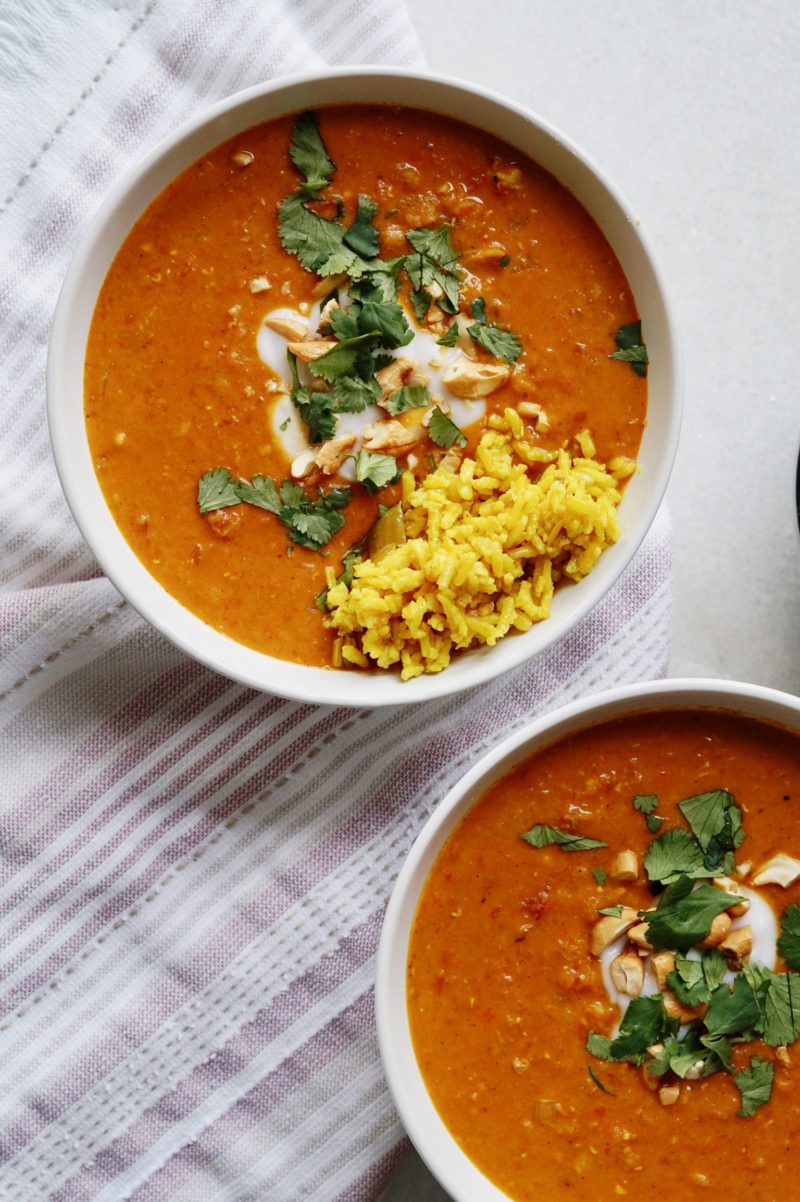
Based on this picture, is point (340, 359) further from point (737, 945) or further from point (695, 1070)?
point (695, 1070)

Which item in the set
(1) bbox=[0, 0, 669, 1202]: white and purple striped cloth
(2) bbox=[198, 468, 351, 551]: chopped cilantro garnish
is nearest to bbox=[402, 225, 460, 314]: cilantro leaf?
(2) bbox=[198, 468, 351, 551]: chopped cilantro garnish

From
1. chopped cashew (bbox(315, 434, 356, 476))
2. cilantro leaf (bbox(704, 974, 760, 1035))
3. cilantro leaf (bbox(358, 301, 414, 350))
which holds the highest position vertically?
cilantro leaf (bbox(358, 301, 414, 350))

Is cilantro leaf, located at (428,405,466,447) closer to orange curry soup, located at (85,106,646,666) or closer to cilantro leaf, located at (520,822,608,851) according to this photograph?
orange curry soup, located at (85,106,646,666)

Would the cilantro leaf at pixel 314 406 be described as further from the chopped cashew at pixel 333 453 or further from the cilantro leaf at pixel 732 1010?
the cilantro leaf at pixel 732 1010

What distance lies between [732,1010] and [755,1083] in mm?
147

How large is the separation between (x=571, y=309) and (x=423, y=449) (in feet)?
1.18

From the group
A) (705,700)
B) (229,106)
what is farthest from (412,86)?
(705,700)

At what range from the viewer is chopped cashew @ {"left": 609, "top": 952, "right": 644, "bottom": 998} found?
2119 mm

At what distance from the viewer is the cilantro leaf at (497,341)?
212cm

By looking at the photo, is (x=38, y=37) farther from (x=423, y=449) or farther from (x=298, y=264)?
(x=423, y=449)

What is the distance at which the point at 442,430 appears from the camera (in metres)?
2.15

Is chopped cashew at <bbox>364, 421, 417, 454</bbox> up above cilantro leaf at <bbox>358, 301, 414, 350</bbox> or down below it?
below

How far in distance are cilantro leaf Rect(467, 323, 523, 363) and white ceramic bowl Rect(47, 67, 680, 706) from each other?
236 millimetres

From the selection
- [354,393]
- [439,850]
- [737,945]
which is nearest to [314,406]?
[354,393]
